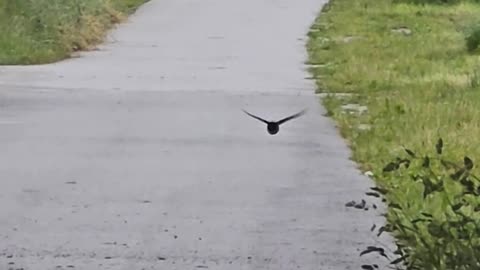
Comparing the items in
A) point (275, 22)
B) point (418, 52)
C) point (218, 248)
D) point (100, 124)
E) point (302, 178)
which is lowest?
point (275, 22)

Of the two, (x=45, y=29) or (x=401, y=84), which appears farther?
(x=45, y=29)

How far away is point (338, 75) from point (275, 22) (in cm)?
1012

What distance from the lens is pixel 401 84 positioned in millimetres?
17578

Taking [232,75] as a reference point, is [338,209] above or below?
above

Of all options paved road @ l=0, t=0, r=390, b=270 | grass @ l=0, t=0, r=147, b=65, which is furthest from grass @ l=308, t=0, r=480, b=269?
grass @ l=0, t=0, r=147, b=65

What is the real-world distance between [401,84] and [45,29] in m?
6.70

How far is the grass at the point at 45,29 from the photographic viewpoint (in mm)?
21172

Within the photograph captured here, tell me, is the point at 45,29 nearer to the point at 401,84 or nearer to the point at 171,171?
the point at 401,84

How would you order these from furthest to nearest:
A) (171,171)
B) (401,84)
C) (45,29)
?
1. (45,29)
2. (401,84)
3. (171,171)

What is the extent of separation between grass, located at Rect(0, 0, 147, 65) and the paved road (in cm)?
61

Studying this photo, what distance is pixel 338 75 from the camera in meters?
18.7

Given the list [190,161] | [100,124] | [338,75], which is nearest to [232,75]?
[338,75]

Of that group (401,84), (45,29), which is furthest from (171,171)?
(45,29)

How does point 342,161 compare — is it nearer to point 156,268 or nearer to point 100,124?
point 100,124
